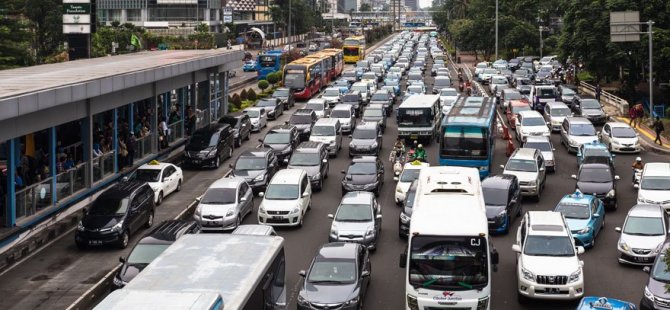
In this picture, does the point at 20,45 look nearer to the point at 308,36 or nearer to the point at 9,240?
the point at 9,240

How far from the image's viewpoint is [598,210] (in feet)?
87.2

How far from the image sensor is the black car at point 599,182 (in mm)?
29797

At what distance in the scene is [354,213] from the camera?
25.5 metres

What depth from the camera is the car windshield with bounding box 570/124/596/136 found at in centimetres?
4066

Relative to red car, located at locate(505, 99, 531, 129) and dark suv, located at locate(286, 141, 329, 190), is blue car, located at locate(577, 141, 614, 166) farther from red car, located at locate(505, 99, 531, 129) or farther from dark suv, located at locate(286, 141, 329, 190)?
red car, located at locate(505, 99, 531, 129)

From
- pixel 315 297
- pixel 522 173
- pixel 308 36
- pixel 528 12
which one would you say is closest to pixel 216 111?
pixel 522 173

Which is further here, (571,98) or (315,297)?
(571,98)

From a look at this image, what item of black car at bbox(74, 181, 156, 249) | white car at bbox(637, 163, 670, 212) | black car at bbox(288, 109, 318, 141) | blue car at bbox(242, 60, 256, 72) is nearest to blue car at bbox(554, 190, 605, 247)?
white car at bbox(637, 163, 670, 212)

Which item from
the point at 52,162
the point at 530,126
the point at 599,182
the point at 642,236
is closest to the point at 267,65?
the point at 530,126

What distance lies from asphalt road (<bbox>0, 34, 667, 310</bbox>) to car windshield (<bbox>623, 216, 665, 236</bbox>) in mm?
952

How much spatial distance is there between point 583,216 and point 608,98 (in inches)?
1438

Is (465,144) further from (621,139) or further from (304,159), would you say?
(621,139)

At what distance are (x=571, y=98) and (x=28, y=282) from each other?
4186 cm

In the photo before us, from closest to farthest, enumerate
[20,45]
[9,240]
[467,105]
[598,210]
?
[9,240], [598,210], [467,105], [20,45]
